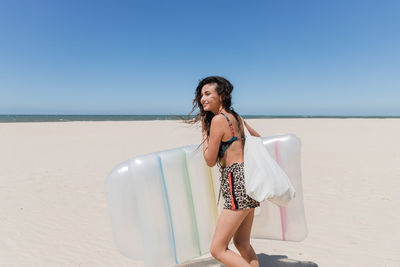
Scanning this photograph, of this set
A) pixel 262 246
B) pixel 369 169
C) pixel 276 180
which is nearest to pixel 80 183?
pixel 262 246

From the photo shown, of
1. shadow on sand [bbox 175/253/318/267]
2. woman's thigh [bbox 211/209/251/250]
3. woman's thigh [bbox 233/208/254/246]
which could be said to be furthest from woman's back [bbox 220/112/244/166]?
shadow on sand [bbox 175/253/318/267]

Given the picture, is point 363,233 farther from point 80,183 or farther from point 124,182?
point 80,183

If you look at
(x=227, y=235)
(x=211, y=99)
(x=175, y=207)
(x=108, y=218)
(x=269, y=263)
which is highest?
(x=211, y=99)

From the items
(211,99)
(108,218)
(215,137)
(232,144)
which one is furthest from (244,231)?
(108,218)

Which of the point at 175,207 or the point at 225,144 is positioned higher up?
the point at 225,144

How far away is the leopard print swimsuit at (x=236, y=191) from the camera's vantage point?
179 cm

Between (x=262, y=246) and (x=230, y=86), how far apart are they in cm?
226

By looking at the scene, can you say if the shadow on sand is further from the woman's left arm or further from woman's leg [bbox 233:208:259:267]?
the woman's left arm

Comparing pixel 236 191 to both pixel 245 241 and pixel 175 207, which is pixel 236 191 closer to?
pixel 245 241

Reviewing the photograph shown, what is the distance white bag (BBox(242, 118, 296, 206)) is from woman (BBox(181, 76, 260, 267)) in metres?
0.09

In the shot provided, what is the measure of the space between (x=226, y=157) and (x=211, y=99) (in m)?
0.42

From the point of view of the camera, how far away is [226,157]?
6.09 ft

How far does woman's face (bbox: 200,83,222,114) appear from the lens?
6.08ft

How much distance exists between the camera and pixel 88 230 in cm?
363
